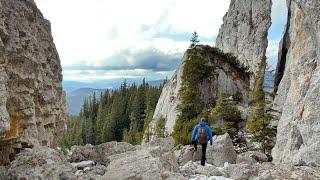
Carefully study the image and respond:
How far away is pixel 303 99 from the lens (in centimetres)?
3616

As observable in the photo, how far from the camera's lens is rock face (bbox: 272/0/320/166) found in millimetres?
32219

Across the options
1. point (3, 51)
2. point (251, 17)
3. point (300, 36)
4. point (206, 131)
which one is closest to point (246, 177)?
point (206, 131)

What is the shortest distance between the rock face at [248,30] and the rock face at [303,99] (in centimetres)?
3201

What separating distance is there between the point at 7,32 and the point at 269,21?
64070 millimetres

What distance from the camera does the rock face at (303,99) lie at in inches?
1268

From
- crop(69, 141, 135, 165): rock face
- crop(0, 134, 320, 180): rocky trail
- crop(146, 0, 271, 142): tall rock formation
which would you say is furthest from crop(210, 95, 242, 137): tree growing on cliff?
crop(69, 141, 135, 165): rock face

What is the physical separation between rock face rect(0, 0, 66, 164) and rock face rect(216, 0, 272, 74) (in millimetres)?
56181

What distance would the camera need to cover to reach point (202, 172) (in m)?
21.6

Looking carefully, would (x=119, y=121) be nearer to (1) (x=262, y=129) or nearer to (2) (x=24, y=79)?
(1) (x=262, y=129)

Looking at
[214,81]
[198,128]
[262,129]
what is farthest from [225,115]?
[198,128]

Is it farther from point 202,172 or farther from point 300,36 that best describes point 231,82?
point 202,172

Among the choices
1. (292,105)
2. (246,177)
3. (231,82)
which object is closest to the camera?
(246,177)

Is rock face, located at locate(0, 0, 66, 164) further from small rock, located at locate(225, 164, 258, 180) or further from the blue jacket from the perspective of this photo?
the blue jacket

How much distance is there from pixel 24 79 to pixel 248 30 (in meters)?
64.9
